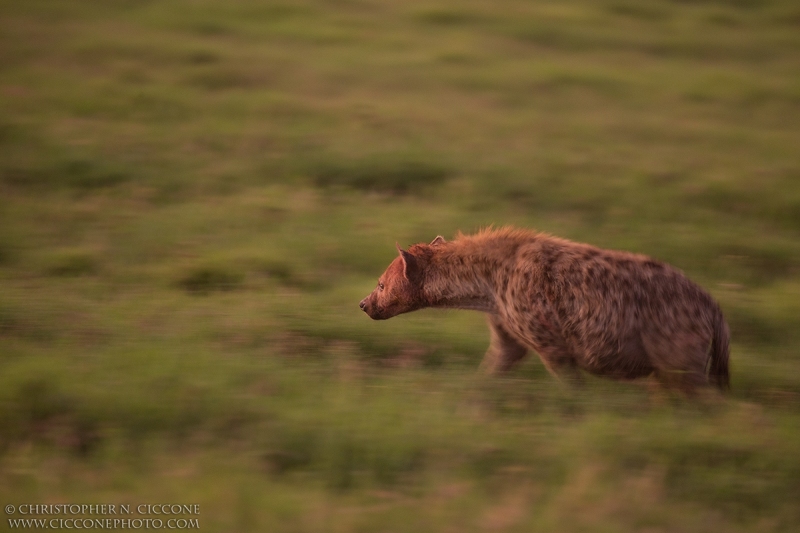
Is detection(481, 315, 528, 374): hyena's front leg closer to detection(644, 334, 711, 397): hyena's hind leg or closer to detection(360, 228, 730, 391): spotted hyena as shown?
detection(360, 228, 730, 391): spotted hyena

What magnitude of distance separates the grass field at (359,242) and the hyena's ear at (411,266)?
46cm

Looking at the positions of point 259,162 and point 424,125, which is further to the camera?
point 424,125

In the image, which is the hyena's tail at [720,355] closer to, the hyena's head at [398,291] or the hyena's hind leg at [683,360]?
the hyena's hind leg at [683,360]

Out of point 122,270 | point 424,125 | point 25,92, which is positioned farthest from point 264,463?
point 25,92

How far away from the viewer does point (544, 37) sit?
50.6 feet

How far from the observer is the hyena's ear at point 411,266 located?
572 centimetres

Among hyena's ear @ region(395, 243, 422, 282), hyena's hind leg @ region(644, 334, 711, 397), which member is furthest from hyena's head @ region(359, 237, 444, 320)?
hyena's hind leg @ region(644, 334, 711, 397)

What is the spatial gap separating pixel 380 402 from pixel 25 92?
8.70 m

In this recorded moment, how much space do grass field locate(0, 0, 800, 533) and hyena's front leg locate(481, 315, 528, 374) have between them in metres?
0.19

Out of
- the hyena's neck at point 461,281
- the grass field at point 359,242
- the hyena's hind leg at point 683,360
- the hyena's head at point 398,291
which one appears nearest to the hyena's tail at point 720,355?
the hyena's hind leg at point 683,360

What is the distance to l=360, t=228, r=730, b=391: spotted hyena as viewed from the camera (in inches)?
200

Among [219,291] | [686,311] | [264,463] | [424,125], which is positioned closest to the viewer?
Answer: [264,463]

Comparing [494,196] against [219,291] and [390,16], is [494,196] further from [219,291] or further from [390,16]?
[390,16]

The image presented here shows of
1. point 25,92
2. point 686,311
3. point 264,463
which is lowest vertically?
point 264,463
